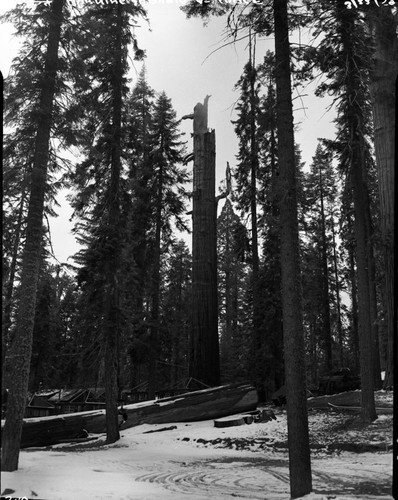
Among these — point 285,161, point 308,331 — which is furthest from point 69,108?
point 308,331

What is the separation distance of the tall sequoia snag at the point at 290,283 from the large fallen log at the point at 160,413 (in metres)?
8.01

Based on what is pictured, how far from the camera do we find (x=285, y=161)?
746cm

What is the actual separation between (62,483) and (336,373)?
17.7 metres

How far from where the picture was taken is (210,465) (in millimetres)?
9180

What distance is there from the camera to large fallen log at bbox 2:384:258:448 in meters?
12.2

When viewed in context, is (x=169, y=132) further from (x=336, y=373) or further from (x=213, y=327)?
(x=336, y=373)

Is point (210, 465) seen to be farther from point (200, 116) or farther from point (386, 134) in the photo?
point (200, 116)

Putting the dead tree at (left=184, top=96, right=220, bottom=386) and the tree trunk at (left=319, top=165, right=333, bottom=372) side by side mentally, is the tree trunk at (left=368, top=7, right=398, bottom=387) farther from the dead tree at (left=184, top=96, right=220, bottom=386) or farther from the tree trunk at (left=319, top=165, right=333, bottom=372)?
the tree trunk at (left=319, top=165, right=333, bottom=372)

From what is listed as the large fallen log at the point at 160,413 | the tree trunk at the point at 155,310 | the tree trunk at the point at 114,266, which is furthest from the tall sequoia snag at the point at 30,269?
the tree trunk at the point at 155,310

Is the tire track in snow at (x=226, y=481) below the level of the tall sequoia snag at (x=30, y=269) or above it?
below

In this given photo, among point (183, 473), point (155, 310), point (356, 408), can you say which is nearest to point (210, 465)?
point (183, 473)

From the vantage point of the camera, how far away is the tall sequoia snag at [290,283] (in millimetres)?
6449

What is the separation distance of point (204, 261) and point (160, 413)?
5808mm

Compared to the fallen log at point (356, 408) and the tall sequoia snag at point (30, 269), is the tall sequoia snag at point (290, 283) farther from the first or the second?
the fallen log at point (356, 408)
